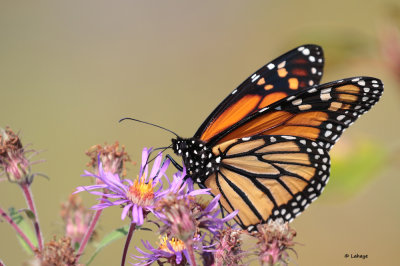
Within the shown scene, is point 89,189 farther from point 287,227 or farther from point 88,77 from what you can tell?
point 88,77

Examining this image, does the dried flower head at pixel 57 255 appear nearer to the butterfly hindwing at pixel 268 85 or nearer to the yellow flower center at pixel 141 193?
the yellow flower center at pixel 141 193

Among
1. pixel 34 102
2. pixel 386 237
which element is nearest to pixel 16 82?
pixel 34 102

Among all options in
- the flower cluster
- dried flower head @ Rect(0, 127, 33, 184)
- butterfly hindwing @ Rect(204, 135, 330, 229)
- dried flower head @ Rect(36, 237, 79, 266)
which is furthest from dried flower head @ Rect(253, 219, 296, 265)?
dried flower head @ Rect(0, 127, 33, 184)

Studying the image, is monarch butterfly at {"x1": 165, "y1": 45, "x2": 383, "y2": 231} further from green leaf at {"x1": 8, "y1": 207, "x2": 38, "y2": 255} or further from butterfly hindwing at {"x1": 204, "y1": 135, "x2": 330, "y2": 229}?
green leaf at {"x1": 8, "y1": 207, "x2": 38, "y2": 255}

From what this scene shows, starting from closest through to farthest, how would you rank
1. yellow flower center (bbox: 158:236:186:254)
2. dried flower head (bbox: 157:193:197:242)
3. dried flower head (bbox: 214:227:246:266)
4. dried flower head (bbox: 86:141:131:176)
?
dried flower head (bbox: 157:193:197:242) → dried flower head (bbox: 214:227:246:266) → yellow flower center (bbox: 158:236:186:254) → dried flower head (bbox: 86:141:131:176)

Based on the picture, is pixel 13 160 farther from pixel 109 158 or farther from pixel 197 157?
pixel 197 157

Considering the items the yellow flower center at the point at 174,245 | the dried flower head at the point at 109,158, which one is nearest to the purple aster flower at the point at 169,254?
the yellow flower center at the point at 174,245

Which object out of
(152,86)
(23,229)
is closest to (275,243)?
(23,229)
